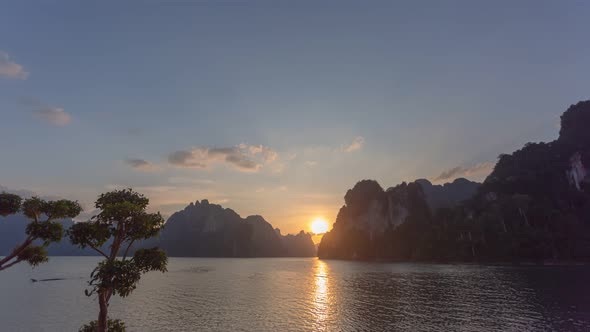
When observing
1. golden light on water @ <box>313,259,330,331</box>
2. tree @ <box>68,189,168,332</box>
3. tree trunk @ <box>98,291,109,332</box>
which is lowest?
golden light on water @ <box>313,259,330,331</box>

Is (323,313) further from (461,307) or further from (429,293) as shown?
(429,293)

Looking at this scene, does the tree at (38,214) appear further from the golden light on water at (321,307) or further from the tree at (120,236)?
the golden light on water at (321,307)

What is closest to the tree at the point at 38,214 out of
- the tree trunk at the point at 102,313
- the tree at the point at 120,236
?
the tree at the point at 120,236

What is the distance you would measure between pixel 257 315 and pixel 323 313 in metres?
14.2

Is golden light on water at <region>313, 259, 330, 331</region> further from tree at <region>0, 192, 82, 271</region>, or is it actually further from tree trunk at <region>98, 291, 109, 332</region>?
tree at <region>0, 192, 82, 271</region>

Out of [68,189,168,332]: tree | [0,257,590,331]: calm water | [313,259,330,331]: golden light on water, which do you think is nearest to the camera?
[68,189,168,332]: tree

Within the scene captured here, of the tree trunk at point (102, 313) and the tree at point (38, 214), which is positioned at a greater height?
the tree at point (38, 214)

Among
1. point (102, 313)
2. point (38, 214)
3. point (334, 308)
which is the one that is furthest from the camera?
point (334, 308)

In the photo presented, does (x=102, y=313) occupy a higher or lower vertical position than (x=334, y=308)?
higher

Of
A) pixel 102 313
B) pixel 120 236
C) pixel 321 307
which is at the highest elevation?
pixel 120 236

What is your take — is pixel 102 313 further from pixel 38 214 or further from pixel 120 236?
pixel 38 214

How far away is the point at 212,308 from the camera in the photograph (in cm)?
6938

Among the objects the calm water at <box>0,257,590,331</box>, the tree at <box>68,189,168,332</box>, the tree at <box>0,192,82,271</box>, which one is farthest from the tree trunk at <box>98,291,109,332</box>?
the calm water at <box>0,257,590,331</box>

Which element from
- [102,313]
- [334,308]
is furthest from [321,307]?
[102,313]
